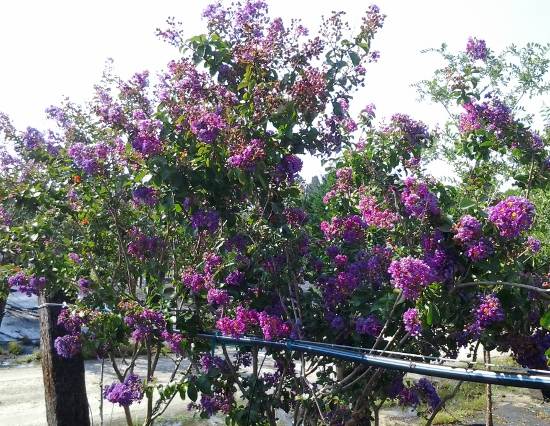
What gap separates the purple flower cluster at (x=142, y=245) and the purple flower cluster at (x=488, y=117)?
220cm

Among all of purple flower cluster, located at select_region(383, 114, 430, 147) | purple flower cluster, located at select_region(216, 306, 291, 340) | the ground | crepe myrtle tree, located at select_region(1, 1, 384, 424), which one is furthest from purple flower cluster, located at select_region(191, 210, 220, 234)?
the ground

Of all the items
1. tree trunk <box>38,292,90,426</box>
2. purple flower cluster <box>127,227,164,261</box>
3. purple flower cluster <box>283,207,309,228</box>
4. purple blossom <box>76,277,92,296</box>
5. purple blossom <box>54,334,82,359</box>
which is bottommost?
tree trunk <box>38,292,90,426</box>

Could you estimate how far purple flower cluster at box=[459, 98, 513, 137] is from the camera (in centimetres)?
313

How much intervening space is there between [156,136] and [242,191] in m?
0.58

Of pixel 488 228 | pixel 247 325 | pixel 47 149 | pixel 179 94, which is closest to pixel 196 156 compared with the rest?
pixel 179 94

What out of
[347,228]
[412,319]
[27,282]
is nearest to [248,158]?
[347,228]

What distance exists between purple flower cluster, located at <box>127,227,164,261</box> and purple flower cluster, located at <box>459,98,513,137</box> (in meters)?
2.20

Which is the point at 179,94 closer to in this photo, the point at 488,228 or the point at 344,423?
the point at 488,228

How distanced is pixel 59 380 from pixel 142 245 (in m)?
2.08

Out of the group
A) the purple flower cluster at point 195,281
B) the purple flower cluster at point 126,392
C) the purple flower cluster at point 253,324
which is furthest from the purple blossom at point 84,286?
the purple flower cluster at point 253,324

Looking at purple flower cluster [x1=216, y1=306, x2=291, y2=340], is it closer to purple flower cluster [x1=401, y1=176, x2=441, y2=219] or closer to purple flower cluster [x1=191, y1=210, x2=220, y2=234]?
purple flower cluster [x1=191, y1=210, x2=220, y2=234]

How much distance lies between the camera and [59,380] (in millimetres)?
5004

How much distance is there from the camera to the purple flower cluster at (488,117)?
3.13 m

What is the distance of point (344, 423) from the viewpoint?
2.93m
